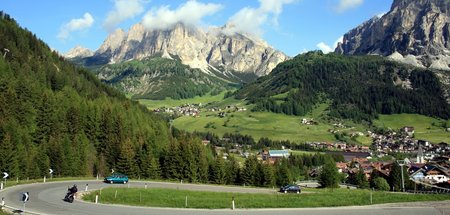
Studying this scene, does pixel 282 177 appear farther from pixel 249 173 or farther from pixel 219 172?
pixel 219 172

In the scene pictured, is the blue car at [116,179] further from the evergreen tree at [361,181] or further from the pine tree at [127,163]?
the evergreen tree at [361,181]

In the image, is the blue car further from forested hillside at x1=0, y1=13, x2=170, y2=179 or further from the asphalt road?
the asphalt road

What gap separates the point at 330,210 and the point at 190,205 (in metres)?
16.9

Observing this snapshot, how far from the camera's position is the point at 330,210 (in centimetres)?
5103

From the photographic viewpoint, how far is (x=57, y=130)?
118 m

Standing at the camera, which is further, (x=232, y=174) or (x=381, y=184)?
(x=381, y=184)

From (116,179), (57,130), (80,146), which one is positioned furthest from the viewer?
(57,130)

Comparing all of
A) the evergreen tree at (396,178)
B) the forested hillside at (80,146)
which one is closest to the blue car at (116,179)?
the forested hillside at (80,146)

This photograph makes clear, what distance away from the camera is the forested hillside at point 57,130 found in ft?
326

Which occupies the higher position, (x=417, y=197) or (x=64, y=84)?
(x=64, y=84)

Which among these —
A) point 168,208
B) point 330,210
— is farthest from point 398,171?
point 168,208

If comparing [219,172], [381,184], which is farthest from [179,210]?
[381,184]

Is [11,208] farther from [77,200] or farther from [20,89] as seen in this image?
[20,89]

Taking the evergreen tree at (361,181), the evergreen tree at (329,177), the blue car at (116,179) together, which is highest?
the blue car at (116,179)
